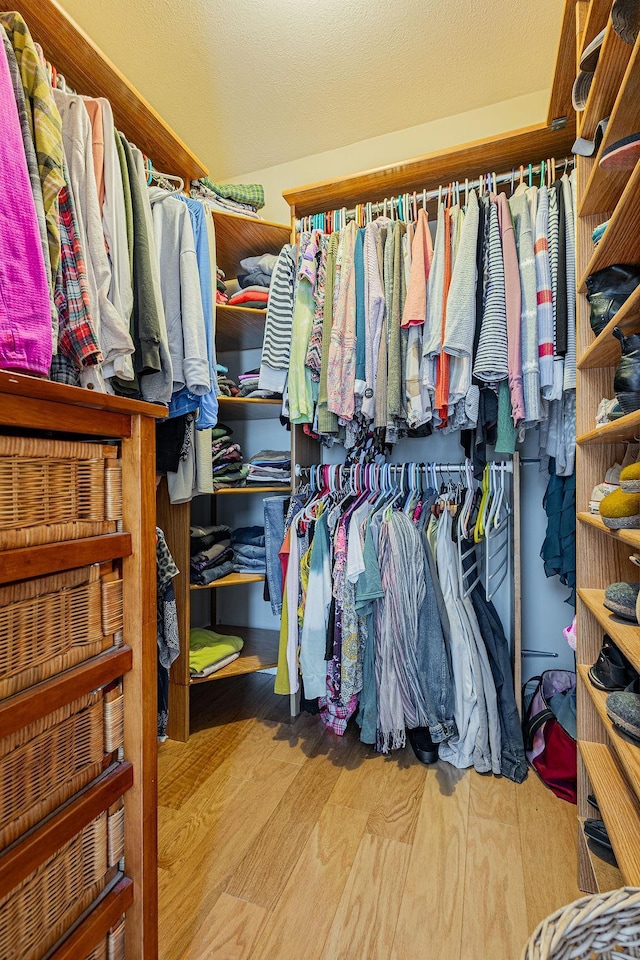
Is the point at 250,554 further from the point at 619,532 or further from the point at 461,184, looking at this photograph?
the point at 461,184

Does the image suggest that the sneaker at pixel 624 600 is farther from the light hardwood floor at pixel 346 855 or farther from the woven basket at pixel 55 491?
the woven basket at pixel 55 491

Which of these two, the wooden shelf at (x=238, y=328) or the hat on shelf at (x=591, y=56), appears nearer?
the hat on shelf at (x=591, y=56)

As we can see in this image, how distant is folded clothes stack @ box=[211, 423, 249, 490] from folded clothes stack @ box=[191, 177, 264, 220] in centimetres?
92

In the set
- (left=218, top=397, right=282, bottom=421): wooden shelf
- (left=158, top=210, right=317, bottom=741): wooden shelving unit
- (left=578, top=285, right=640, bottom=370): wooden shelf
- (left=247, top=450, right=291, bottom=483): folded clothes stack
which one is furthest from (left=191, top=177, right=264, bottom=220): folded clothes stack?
(left=578, top=285, right=640, bottom=370): wooden shelf

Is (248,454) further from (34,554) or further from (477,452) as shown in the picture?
(34,554)

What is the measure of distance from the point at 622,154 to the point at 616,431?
52 cm

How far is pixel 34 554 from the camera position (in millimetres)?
583

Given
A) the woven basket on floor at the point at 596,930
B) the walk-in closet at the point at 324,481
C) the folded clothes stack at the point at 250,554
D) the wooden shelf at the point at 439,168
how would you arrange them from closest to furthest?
the woven basket on floor at the point at 596,930 < the walk-in closet at the point at 324,481 < the wooden shelf at the point at 439,168 < the folded clothes stack at the point at 250,554

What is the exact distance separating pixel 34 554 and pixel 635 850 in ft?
3.44

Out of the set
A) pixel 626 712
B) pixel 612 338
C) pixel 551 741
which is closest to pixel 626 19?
pixel 612 338

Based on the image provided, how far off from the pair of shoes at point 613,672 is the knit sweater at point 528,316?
72cm

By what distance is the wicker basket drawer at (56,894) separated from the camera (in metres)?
0.56

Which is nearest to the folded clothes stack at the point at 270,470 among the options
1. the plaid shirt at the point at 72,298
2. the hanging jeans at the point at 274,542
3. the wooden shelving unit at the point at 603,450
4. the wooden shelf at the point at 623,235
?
the hanging jeans at the point at 274,542

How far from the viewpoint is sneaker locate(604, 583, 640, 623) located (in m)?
0.86
